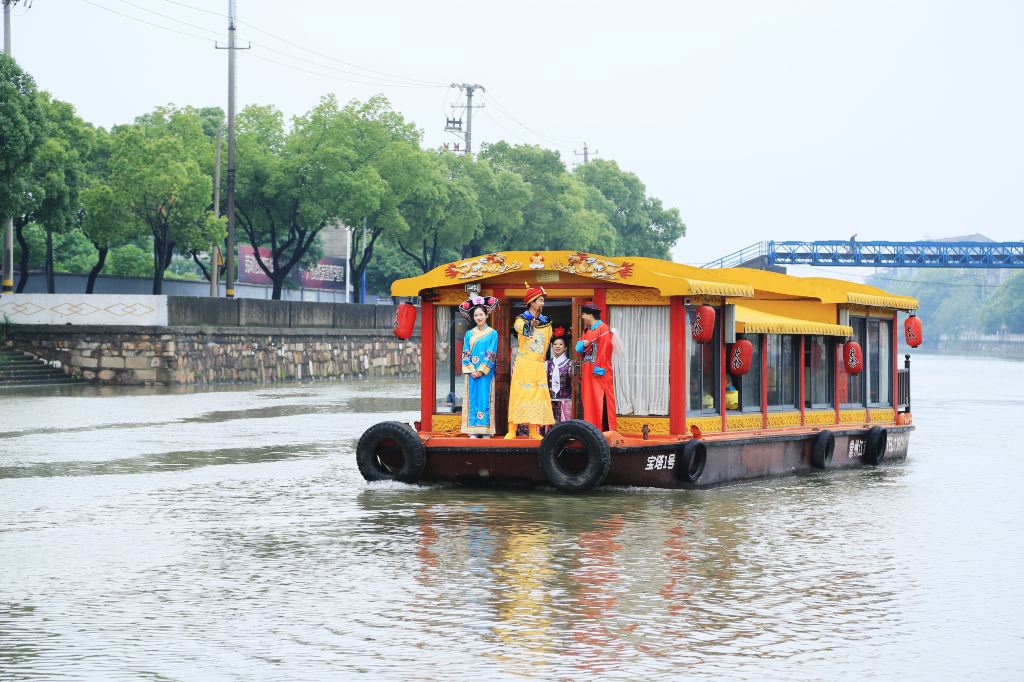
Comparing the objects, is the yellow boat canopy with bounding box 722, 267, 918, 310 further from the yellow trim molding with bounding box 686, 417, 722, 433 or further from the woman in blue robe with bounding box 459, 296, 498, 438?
the woman in blue robe with bounding box 459, 296, 498, 438

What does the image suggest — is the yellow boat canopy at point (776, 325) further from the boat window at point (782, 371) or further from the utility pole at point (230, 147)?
the utility pole at point (230, 147)

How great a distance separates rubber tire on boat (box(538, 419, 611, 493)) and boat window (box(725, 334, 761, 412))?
2891 millimetres

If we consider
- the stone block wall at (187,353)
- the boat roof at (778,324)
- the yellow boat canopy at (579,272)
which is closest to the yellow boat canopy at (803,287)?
the boat roof at (778,324)

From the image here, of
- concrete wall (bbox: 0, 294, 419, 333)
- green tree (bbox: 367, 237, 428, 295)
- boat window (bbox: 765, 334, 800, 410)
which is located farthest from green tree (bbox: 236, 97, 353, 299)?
boat window (bbox: 765, 334, 800, 410)

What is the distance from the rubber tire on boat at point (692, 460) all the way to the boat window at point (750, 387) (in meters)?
1.53

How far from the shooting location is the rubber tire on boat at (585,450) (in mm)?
15719

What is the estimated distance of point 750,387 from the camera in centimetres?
1878

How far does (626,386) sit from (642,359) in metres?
0.35

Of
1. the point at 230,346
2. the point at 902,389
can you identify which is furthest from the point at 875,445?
the point at 230,346

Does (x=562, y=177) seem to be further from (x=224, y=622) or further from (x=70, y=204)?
(x=224, y=622)

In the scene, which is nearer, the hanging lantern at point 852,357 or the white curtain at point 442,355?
the white curtain at point 442,355

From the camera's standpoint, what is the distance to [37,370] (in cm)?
4109

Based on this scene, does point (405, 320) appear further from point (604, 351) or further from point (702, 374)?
point (702, 374)

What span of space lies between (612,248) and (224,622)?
8678cm
